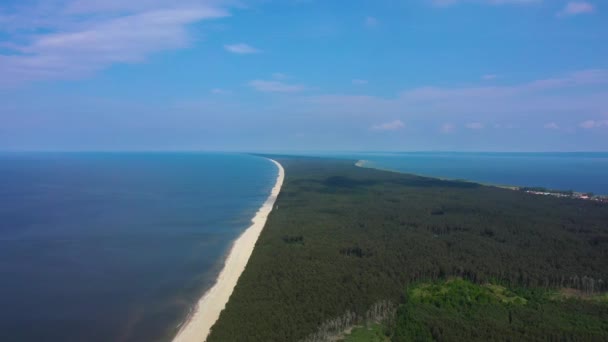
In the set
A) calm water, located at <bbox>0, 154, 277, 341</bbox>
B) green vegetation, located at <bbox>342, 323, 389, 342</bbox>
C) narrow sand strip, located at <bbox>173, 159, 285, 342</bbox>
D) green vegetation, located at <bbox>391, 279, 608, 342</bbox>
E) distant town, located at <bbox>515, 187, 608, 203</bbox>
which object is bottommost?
calm water, located at <bbox>0, 154, 277, 341</bbox>

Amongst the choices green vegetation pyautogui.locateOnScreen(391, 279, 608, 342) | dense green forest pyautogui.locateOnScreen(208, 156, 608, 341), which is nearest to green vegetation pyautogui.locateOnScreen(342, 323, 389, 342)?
green vegetation pyautogui.locateOnScreen(391, 279, 608, 342)

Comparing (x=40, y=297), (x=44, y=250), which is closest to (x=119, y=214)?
(x=44, y=250)

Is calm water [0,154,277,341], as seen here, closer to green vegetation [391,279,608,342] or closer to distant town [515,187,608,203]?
green vegetation [391,279,608,342]

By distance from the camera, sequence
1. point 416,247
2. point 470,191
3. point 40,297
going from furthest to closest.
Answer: point 470,191 → point 416,247 → point 40,297

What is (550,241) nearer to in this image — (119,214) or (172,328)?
(172,328)

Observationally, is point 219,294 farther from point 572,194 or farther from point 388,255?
point 572,194
